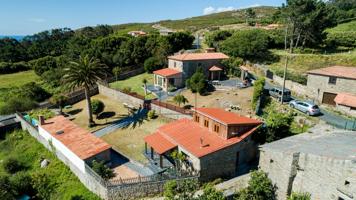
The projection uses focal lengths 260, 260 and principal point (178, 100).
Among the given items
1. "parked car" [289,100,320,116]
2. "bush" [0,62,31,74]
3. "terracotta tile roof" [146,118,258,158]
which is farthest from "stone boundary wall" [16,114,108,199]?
"bush" [0,62,31,74]

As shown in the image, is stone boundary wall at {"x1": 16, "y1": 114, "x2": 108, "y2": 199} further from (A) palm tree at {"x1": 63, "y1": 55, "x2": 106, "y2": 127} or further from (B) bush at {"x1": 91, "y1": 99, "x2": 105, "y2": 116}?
(B) bush at {"x1": 91, "y1": 99, "x2": 105, "y2": 116}

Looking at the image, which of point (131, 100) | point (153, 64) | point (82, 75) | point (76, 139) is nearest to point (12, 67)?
point (153, 64)

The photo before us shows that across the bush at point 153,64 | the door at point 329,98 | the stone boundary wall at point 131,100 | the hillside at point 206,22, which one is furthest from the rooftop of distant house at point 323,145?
the hillside at point 206,22

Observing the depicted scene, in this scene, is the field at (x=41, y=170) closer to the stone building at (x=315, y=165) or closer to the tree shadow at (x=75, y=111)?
the tree shadow at (x=75, y=111)

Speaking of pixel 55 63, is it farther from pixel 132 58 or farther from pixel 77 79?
pixel 77 79

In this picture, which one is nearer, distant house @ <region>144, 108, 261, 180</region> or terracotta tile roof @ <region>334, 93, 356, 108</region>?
distant house @ <region>144, 108, 261, 180</region>

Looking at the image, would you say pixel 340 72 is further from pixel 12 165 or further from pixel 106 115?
pixel 12 165

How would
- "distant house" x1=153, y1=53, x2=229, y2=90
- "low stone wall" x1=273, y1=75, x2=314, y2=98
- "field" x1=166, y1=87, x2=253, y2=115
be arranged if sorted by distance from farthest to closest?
"distant house" x1=153, y1=53, x2=229, y2=90
"field" x1=166, y1=87, x2=253, y2=115
"low stone wall" x1=273, y1=75, x2=314, y2=98
